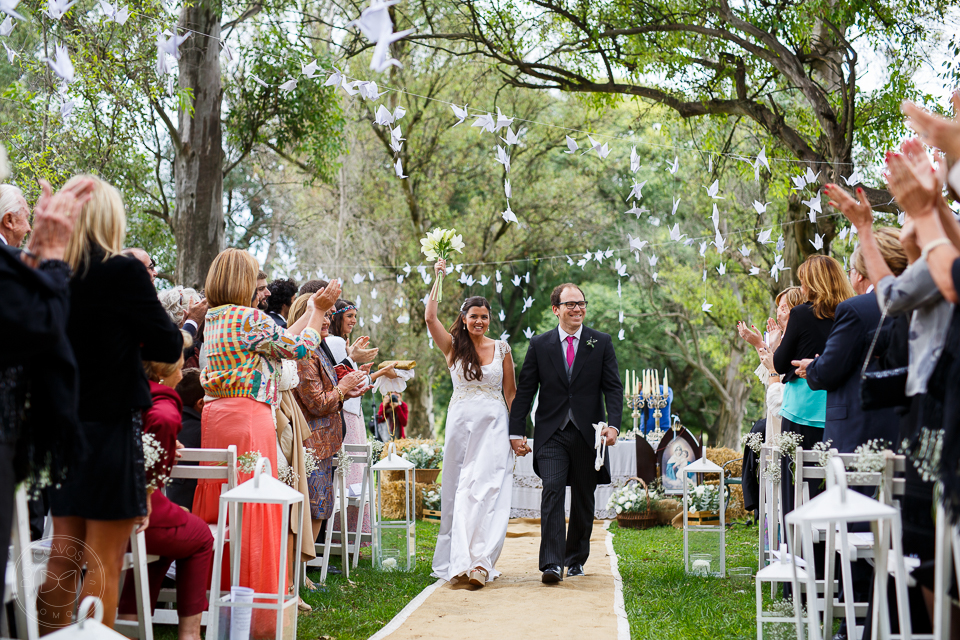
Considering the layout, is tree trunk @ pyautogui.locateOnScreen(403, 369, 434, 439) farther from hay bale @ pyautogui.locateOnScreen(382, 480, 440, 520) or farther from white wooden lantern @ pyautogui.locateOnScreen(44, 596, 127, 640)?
white wooden lantern @ pyautogui.locateOnScreen(44, 596, 127, 640)

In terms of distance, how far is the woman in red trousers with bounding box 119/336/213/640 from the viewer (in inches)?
138

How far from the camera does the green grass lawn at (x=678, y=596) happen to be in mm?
4750

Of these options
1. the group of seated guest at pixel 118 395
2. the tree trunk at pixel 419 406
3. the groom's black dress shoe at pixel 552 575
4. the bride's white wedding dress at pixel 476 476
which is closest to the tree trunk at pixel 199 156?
the bride's white wedding dress at pixel 476 476

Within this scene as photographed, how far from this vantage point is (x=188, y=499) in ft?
15.3

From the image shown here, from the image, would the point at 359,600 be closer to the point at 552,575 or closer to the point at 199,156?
the point at 552,575

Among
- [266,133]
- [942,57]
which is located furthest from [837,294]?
[266,133]

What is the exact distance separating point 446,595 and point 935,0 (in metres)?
8.57

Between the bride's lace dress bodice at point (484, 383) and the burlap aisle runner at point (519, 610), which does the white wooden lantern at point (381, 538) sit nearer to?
the bride's lace dress bodice at point (484, 383)

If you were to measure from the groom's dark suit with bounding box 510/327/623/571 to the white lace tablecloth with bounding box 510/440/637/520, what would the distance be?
4.26 meters

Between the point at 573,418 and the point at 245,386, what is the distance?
270 centimetres

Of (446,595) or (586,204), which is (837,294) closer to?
(446,595)

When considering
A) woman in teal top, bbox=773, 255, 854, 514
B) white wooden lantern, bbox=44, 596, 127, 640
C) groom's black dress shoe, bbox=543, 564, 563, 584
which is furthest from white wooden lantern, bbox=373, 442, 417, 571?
white wooden lantern, bbox=44, 596, 127, 640

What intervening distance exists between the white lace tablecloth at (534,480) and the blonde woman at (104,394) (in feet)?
26.0

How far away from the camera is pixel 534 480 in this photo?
35.0 feet
